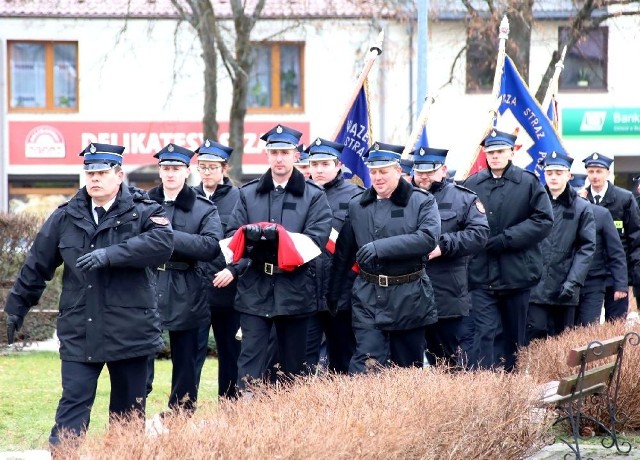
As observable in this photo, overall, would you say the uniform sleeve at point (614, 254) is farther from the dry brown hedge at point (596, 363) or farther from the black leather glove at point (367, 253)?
the black leather glove at point (367, 253)

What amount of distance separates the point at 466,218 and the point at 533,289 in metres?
2.01

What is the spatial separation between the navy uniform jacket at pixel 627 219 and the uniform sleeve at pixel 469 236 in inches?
148

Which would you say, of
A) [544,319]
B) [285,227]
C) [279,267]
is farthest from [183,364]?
[544,319]

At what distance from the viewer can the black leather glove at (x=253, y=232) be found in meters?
8.53

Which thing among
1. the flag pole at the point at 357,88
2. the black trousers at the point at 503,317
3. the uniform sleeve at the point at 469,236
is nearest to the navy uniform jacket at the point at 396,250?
the uniform sleeve at the point at 469,236

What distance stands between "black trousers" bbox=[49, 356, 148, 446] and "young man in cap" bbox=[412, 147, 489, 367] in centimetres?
275

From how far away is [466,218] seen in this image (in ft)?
32.2

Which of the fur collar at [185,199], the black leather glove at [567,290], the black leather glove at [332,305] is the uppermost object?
the fur collar at [185,199]

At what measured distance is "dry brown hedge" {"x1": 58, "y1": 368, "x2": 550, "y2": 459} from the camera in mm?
5109

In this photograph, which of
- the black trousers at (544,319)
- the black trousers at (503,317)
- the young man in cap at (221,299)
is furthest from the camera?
the black trousers at (544,319)

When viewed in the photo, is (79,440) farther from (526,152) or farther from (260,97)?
(260,97)

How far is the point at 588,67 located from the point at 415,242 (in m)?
27.7

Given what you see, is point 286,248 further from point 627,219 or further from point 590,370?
point 627,219

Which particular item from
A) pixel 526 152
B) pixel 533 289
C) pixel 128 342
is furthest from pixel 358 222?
pixel 526 152
